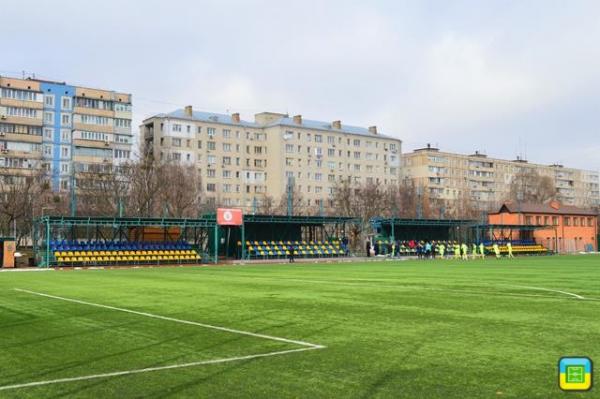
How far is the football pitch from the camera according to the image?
7039 mm

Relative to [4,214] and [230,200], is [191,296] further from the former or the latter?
[230,200]

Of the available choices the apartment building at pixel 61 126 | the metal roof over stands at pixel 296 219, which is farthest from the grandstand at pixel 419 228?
the apartment building at pixel 61 126

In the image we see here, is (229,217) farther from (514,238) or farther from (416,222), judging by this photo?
(514,238)

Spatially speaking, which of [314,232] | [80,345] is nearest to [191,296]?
[80,345]

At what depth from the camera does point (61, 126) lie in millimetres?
97688

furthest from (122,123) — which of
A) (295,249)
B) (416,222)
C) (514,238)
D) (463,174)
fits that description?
(463,174)

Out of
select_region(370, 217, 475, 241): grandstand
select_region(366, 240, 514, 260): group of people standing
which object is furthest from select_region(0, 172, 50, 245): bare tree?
select_region(370, 217, 475, 241): grandstand

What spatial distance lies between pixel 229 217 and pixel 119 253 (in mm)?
9557

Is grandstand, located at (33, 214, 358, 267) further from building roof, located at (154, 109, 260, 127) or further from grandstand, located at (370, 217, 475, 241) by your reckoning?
building roof, located at (154, 109, 260, 127)

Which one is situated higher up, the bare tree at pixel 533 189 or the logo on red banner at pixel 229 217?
the bare tree at pixel 533 189

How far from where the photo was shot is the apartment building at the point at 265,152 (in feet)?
381

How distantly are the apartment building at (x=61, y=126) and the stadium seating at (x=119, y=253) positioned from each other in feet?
141

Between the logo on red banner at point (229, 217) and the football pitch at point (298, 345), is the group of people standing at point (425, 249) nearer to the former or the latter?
the logo on red banner at point (229, 217)

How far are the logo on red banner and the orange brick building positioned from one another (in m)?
42.4
